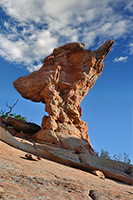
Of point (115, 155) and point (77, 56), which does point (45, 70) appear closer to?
point (77, 56)

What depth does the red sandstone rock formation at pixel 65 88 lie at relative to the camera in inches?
617

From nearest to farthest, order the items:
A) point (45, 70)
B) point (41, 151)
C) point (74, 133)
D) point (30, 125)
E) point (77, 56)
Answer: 1. point (41, 151)
2. point (74, 133)
3. point (30, 125)
4. point (45, 70)
5. point (77, 56)

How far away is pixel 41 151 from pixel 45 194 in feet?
23.7

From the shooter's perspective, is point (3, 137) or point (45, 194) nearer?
point (45, 194)

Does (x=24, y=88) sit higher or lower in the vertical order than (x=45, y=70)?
lower

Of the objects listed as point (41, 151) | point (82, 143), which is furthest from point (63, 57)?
point (41, 151)

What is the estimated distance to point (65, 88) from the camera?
2005 cm

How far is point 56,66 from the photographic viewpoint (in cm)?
2022

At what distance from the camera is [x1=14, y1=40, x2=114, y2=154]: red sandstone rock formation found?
15680 millimetres

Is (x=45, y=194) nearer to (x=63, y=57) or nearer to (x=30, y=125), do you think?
(x=30, y=125)

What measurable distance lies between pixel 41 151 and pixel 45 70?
40.2 ft

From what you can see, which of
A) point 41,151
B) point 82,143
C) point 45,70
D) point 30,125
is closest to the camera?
point 41,151

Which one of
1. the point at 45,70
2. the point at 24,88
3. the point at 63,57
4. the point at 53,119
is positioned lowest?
the point at 53,119

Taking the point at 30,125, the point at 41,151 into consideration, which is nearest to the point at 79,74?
the point at 30,125
